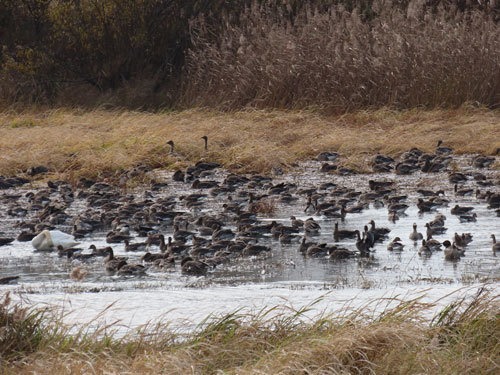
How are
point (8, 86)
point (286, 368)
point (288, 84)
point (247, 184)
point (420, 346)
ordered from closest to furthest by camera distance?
1. point (286, 368)
2. point (420, 346)
3. point (247, 184)
4. point (288, 84)
5. point (8, 86)

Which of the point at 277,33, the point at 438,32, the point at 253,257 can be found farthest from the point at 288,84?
the point at 253,257

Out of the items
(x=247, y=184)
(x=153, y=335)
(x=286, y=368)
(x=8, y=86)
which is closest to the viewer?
(x=286, y=368)

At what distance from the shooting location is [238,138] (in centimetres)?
1873

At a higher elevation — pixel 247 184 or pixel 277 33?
pixel 277 33

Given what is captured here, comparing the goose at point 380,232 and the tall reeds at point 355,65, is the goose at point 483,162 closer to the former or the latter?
the tall reeds at point 355,65

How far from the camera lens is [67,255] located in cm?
1026

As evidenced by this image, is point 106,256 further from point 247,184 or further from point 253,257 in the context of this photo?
point 247,184

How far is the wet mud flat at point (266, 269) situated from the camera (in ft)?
27.1

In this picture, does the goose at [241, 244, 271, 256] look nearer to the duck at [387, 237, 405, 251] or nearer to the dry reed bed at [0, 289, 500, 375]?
the duck at [387, 237, 405, 251]

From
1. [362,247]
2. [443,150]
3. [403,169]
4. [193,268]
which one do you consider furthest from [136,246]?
[443,150]

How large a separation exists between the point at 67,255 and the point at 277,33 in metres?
14.2

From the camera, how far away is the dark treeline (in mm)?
20984

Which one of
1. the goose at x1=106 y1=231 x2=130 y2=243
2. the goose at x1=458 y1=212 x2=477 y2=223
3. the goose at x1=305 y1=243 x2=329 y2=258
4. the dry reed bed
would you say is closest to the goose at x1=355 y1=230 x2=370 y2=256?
the goose at x1=305 y1=243 x2=329 y2=258

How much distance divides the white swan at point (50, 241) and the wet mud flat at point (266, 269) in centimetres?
12
